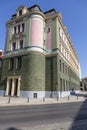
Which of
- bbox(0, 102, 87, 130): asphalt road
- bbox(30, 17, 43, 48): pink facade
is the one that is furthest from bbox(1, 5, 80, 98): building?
bbox(0, 102, 87, 130): asphalt road

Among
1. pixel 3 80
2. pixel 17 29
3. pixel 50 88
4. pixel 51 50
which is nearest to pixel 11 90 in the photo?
pixel 3 80

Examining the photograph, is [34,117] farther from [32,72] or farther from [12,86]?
[12,86]

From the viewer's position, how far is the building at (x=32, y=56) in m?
26.1

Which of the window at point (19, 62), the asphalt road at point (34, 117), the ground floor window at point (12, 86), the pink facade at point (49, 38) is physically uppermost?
the pink facade at point (49, 38)

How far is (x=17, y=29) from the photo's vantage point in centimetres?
3152

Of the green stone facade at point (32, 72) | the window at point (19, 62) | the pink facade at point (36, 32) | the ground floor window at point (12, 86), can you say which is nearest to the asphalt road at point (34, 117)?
the green stone facade at point (32, 72)

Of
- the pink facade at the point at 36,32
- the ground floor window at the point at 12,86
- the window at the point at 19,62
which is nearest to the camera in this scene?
the ground floor window at the point at 12,86

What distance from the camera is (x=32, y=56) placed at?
26531 millimetres

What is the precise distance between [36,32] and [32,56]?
5480mm

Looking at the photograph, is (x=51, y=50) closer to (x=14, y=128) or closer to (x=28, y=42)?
(x=28, y=42)

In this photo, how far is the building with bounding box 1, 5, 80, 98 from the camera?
85.5 feet

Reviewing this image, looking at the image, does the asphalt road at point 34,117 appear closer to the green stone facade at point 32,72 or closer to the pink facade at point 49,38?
the green stone facade at point 32,72

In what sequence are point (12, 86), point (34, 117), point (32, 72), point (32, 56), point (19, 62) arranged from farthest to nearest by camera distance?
point (19, 62) → point (12, 86) → point (32, 56) → point (32, 72) → point (34, 117)

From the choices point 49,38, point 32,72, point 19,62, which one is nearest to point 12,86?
point 19,62
